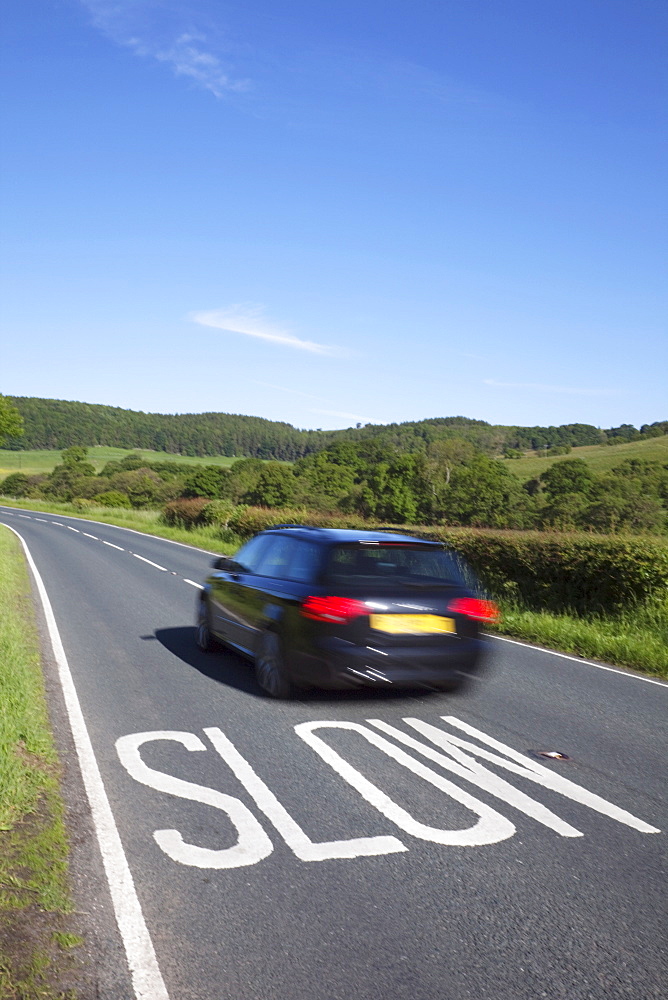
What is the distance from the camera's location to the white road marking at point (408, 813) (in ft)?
14.4

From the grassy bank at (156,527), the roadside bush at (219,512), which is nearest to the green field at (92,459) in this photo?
the grassy bank at (156,527)

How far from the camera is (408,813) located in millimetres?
4695

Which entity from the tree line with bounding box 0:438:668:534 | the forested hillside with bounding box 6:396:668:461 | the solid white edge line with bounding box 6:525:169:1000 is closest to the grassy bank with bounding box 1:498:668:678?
the solid white edge line with bounding box 6:525:169:1000

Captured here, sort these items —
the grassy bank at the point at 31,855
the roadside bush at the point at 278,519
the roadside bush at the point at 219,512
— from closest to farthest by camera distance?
the grassy bank at the point at 31,855 < the roadside bush at the point at 278,519 < the roadside bush at the point at 219,512

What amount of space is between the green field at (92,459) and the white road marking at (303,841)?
417ft

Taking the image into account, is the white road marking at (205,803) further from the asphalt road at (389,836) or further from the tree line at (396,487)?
the tree line at (396,487)

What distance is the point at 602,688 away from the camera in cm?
826

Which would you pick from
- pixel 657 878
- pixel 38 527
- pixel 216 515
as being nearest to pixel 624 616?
pixel 657 878

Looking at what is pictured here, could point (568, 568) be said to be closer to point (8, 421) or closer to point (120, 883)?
point (120, 883)

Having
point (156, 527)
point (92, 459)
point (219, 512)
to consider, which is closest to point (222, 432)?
point (92, 459)

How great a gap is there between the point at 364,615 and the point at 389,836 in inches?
100

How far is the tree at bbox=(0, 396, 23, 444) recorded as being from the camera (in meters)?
35.1

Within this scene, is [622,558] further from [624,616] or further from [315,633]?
[315,633]

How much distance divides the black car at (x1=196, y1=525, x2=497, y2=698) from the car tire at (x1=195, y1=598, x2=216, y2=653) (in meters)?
1.85
